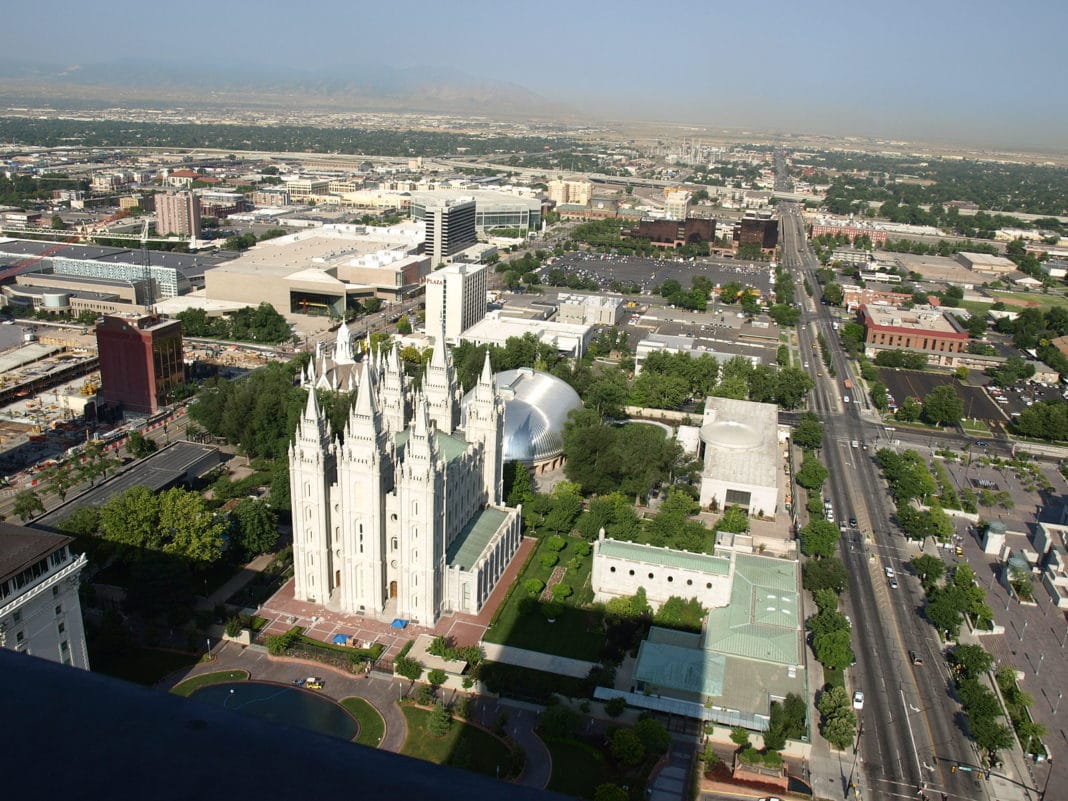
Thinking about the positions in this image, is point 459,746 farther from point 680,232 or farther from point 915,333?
point 680,232

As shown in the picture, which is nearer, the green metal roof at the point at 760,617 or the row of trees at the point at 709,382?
the green metal roof at the point at 760,617

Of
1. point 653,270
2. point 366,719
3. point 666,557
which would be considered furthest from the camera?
point 653,270

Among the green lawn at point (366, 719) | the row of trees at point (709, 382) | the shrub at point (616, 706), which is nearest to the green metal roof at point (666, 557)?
the shrub at point (616, 706)

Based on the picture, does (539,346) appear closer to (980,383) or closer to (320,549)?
(320,549)

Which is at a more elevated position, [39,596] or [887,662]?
[39,596]

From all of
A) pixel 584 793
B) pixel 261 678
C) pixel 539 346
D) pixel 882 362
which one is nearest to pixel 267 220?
pixel 539 346

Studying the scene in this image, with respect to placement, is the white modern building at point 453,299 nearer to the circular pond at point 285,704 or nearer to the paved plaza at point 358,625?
the paved plaza at point 358,625

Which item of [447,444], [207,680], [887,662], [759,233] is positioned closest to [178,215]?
[759,233]

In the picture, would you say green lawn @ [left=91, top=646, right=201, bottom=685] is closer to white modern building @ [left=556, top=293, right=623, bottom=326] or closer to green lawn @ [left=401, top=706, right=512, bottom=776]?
green lawn @ [left=401, top=706, right=512, bottom=776]
